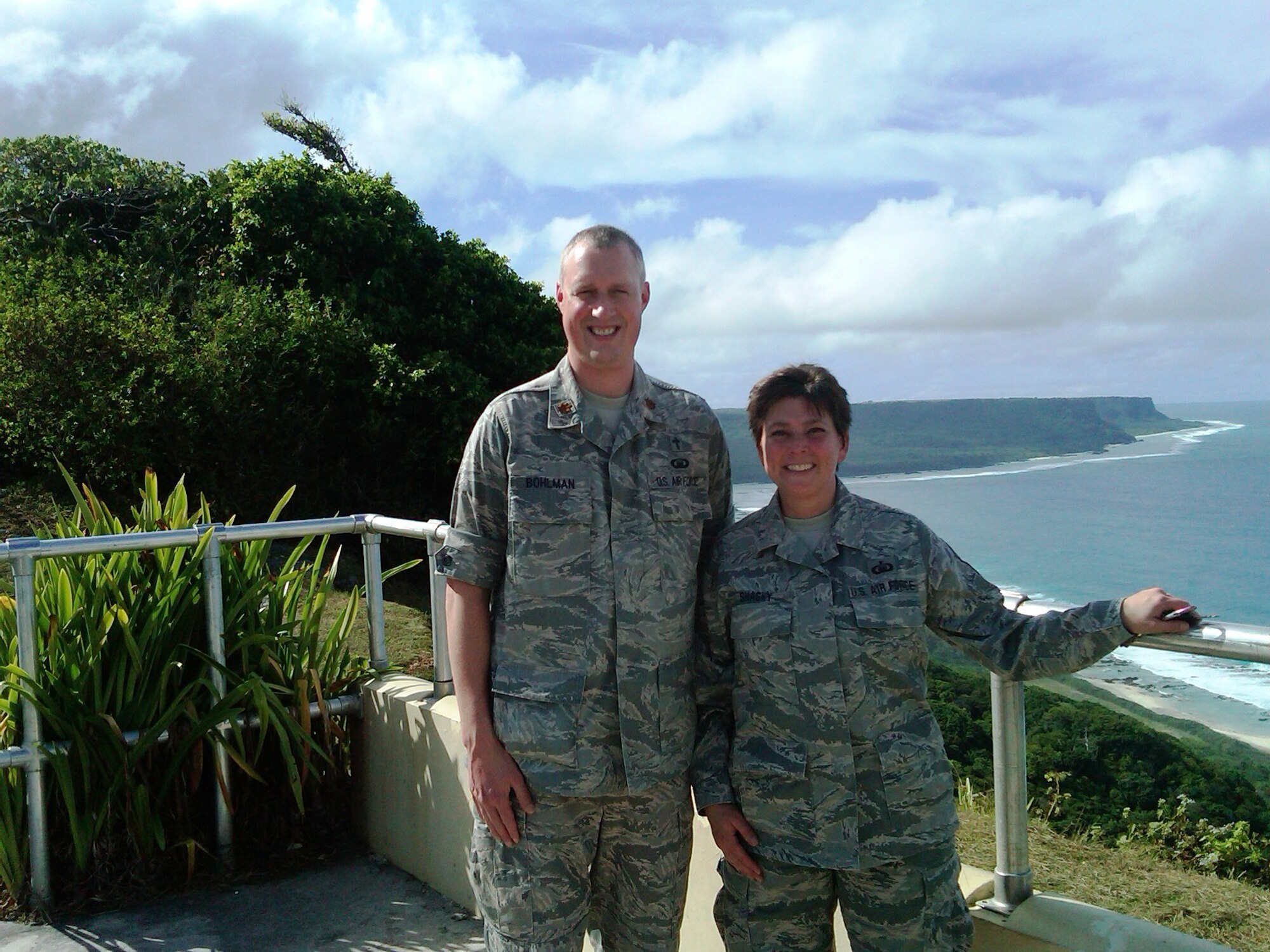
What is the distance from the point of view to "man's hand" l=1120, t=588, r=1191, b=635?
6.23ft

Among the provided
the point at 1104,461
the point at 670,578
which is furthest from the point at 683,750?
the point at 1104,461

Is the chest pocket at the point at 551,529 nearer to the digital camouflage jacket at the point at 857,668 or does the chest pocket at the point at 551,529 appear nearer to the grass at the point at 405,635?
the digital camouflage jacket at the point at 857,668

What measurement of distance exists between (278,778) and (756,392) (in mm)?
2489

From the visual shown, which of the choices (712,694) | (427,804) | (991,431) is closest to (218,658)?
(427,804)

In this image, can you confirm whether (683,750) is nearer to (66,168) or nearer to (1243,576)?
(66,168)

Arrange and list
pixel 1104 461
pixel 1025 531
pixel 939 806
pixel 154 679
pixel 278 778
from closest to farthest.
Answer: pixel 939 806 < pixel 154 679 < pixel 278 778 < pixel 1025 531 < pixel 1104 461

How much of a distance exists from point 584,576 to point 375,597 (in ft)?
6.28

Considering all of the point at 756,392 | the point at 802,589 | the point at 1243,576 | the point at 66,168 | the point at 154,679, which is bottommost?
the point at 1243,576

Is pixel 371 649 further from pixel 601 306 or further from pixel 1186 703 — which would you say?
pixel 1186 703

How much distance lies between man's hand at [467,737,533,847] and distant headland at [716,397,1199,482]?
44.7 feet

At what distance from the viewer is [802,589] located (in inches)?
83.4

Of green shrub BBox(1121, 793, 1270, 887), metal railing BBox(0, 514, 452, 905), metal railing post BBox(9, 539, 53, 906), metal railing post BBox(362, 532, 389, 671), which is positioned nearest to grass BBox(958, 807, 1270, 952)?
green shrub BBox(1121, 793, 1270, 887)

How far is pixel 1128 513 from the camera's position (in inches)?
878

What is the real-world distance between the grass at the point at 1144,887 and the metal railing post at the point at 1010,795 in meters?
0.30
